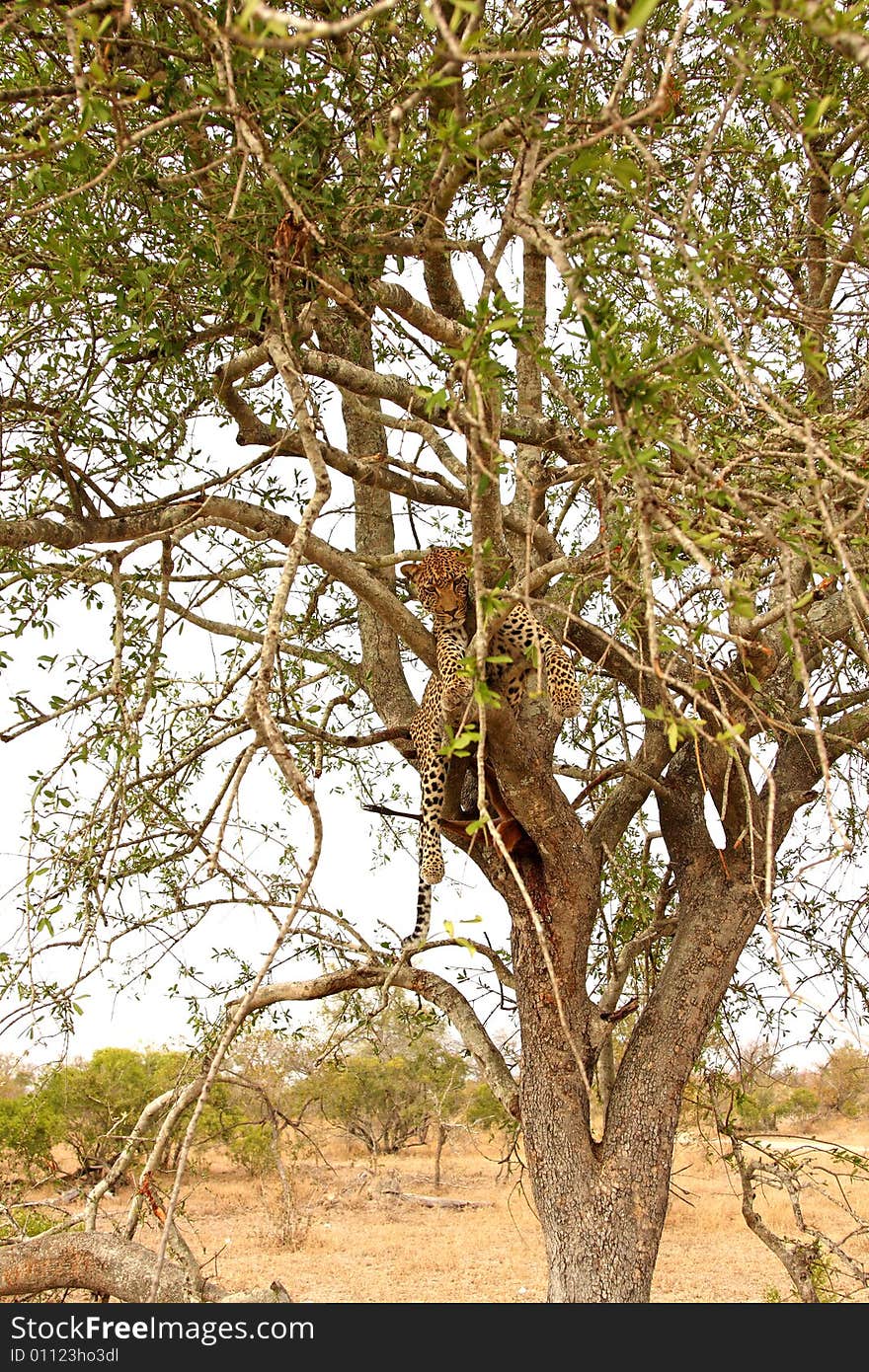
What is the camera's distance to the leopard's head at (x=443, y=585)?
5.01m

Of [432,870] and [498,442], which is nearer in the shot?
[498,442]

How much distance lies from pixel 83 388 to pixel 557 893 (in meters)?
2.90

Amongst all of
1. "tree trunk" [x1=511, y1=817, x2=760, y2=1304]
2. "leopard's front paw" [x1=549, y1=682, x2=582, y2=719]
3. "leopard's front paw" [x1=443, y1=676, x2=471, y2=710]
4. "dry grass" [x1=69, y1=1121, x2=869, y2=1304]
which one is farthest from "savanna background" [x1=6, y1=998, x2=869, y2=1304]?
"leopard's front paw" [x1=549, y1=682, x2=582, y2=719]

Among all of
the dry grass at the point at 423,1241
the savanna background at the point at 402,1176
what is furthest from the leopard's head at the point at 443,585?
the dry grass at the point at 423,1241

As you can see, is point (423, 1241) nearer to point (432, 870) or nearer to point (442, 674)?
point (432, 870)

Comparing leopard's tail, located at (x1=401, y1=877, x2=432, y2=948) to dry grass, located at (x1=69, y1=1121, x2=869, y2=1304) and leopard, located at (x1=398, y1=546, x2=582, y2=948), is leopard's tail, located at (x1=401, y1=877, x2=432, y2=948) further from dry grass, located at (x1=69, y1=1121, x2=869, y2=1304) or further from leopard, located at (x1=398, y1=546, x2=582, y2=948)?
dry grass, located at (x1=69, y1=1121, x2=869, y2=1304)

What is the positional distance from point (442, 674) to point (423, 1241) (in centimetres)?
977

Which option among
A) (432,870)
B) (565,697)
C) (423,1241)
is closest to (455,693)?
(565,697)

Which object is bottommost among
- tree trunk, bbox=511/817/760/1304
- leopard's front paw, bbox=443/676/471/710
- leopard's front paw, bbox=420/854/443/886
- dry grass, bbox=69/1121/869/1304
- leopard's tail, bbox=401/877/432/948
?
dry grass, bbox=69/1121/869/1304

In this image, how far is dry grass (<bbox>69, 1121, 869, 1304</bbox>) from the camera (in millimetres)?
10070

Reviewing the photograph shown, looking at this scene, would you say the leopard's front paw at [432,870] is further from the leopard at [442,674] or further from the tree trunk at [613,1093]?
the tree trunk at [613,1093]

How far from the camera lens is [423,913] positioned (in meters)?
4.91

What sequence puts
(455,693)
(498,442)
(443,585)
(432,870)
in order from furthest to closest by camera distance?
(443,585) < (432,870) < (455,693) < (498,442)

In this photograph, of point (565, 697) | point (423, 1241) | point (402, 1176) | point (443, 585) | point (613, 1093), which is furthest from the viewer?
point (402, 1176)
